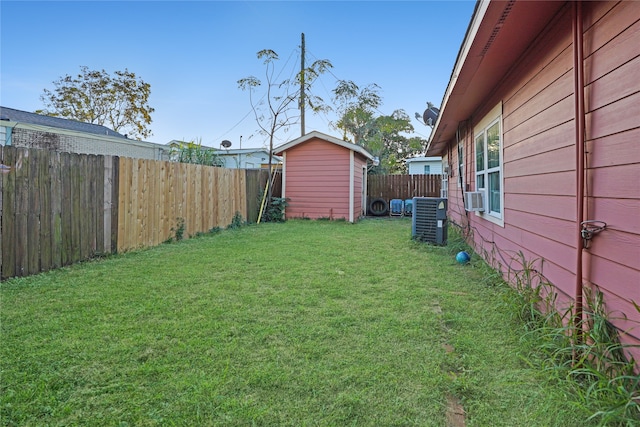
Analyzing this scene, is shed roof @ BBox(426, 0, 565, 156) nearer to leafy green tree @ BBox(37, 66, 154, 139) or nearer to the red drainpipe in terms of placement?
the red drainpipe

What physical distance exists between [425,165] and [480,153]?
18385 millimetres

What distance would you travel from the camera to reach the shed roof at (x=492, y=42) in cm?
211

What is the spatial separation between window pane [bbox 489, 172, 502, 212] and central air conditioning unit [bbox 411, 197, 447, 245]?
1552 mm

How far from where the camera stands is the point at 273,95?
10.5 metres

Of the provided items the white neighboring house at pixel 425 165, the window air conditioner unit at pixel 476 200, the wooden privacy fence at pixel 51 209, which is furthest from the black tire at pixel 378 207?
the white neighboring house at pixel 425 165

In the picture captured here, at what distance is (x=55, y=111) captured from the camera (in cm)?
2183

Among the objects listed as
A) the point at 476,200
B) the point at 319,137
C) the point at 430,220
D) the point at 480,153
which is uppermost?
the point at 319,137

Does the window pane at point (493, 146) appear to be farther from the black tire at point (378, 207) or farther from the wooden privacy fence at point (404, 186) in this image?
the wooden privacy fence at point (404, 186)

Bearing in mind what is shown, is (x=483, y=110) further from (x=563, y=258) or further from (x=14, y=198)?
(x=14, y=198)

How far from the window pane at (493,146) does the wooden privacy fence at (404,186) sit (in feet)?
28.2

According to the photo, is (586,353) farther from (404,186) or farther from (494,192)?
(404,186)

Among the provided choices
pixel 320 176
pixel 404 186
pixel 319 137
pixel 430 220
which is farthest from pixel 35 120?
pixel 430 220

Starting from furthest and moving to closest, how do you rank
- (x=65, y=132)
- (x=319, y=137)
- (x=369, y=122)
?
(x=369, y=122)
(x=65, y=132)
(x=319, y=137)

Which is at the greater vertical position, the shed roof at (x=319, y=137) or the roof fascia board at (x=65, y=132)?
the roof fascia board at (x=65, y=132)
